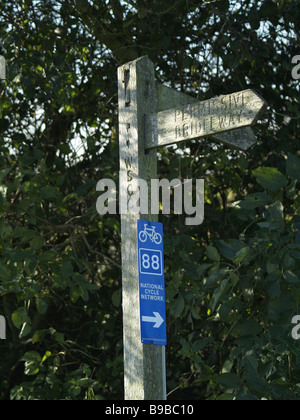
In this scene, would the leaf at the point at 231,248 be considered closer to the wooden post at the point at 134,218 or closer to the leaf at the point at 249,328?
the leaf at the point at 249,328

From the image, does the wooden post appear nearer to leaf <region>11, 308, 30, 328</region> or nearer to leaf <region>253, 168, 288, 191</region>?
leaf <region>253, 168, 288, 191</region>

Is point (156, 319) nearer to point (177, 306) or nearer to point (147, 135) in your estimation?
point (147, 135)

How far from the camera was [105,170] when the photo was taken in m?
5.35

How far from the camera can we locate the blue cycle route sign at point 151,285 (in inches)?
117

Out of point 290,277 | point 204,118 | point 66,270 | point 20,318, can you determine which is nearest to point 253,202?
point 290,277

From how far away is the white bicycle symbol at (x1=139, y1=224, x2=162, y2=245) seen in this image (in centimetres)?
303

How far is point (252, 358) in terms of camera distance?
12.0 feet

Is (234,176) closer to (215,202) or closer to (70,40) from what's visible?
(215,202)

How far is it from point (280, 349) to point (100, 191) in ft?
6.56

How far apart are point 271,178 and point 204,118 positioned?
Answer: 2.02 feet

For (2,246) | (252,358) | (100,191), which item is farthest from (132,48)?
(252,358)

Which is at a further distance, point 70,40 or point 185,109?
point 70,40

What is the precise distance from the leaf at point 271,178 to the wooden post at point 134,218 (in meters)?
0.56

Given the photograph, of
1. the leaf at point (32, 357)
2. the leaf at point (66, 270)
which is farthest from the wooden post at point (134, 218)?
the leaf at point (32, 357)
